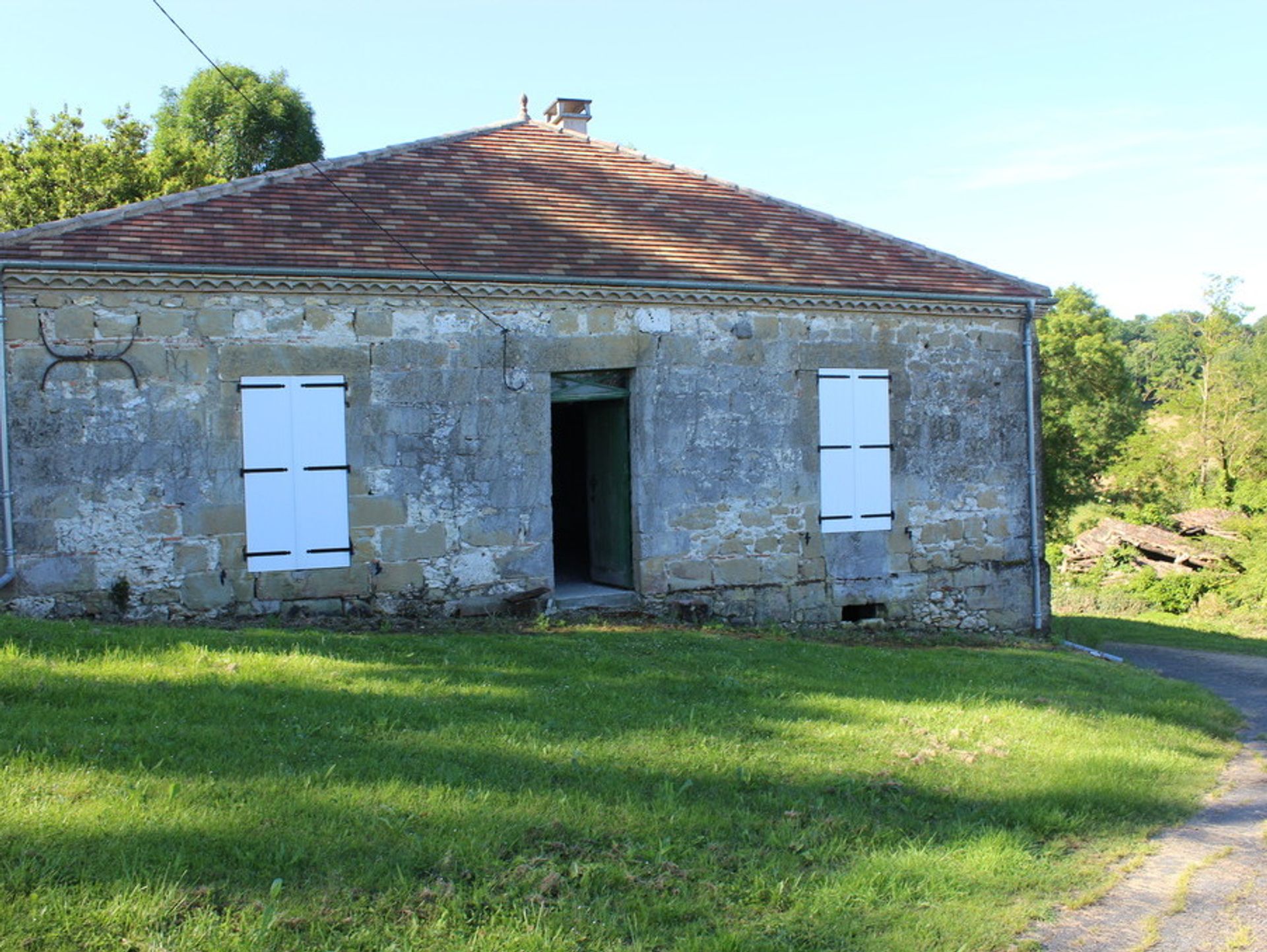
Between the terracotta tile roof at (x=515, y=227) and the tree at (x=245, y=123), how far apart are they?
505 inches

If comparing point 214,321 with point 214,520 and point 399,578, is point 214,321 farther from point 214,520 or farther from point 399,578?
point 399,578

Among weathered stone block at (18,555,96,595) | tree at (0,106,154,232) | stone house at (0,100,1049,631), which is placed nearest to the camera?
weathered stone block at (18,555,96,595)

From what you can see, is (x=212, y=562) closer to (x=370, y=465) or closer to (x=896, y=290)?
(x=370, y=465)

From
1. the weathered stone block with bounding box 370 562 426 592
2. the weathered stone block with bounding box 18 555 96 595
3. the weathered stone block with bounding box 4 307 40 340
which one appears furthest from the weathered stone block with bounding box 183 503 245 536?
the weathered stone block with bounding box 4 307 40 340

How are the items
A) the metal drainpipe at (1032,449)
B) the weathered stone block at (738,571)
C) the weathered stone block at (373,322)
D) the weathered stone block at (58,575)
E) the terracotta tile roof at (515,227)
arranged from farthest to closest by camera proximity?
the metal drainpipe at (1032,449), the weathered stone block at (738,571), the weathered stone block at (373,322), the terracotta tile roof at (515,227), the weathered stone block at (58,575)

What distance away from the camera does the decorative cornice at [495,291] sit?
8.70m

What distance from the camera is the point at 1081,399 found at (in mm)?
31531

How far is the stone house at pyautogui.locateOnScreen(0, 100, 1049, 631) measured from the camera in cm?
880

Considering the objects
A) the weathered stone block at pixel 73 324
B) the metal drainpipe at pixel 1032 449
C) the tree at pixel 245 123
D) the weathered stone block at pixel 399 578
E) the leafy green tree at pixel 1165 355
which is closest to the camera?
the weathered stone block at pixel 73 324

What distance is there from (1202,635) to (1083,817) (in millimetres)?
14937

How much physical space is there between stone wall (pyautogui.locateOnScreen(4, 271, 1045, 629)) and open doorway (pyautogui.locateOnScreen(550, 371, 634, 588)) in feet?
0.97

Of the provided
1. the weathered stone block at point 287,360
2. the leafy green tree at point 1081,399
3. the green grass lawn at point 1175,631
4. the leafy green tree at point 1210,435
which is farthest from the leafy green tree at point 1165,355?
the weathered stone block at point 287,360

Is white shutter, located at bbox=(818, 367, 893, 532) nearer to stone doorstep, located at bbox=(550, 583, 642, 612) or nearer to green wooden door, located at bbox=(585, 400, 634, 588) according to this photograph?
green wooden door, located at bbox=(585, 400, 634, 588)

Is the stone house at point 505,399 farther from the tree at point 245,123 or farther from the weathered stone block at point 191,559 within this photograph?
the tree at point 245,123
